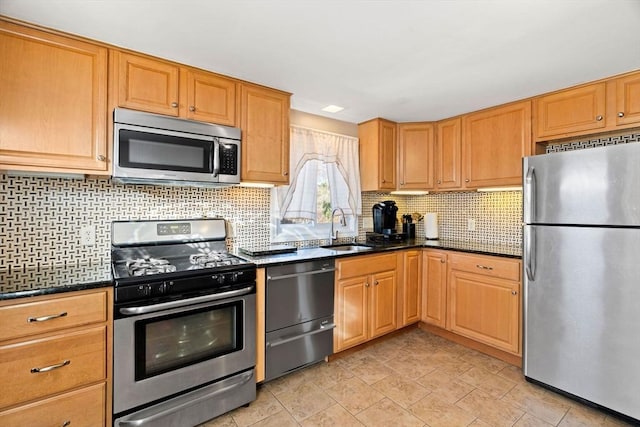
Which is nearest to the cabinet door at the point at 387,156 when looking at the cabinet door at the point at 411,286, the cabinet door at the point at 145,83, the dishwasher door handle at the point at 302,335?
the cabinet door at the point at 411,286

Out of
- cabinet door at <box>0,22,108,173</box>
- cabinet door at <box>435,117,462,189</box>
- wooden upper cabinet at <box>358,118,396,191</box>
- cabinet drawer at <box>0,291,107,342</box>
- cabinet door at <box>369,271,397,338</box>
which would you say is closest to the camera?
cabinet drawer at <box>0,291,107,342</box>

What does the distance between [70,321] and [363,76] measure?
2.28m

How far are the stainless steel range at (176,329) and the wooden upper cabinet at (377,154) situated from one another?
1782mm

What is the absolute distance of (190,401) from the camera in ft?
5.82

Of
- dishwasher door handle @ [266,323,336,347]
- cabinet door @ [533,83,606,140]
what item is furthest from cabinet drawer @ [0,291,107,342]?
cabinet door @ [533,83,606,140]

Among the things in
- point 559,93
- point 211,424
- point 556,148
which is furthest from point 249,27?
point 556,148

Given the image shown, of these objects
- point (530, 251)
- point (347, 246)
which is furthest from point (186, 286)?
point (530, 251)

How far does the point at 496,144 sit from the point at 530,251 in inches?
43.8

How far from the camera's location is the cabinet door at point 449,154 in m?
3.14

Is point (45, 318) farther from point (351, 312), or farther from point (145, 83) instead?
point (351, 312)

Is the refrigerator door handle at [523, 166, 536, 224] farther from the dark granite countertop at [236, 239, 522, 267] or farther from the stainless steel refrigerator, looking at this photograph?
the dark granite countertop at [236, 239, 522, 267]

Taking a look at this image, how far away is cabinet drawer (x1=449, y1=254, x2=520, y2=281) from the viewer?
2514 millimetres

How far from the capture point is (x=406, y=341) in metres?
3.00

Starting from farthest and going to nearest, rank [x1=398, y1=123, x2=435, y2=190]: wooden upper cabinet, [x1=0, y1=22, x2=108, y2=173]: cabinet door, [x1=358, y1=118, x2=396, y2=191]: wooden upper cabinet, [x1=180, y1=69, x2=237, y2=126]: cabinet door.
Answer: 1. [x1=398, y1=123, x2=435, y2=190]: wooden upper cabinet
2. [x1=358, y1=118, x2=396, y2=191]: wooden upper cabinet
3. [x1=180, y1=69, x2=237, y2=126]: cabinet door
4. [x1=0, y1=22, x2=108, y2=173]: cabinet door
